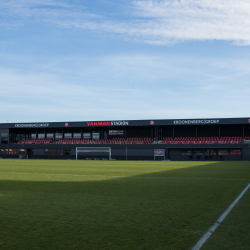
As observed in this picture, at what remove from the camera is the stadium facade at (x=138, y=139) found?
60900mm

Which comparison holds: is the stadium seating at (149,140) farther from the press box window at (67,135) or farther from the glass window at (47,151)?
the glass window at (47,151)

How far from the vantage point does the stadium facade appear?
6090cm

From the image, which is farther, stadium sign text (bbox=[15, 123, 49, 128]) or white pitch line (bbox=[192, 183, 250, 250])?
stadium sign text (bbox=[15, 123, 49, 128])

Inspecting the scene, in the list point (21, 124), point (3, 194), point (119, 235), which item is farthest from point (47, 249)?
point (21, 124)

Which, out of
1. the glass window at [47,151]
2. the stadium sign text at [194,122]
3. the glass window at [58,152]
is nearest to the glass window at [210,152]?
the stadium sign text at [194,122]

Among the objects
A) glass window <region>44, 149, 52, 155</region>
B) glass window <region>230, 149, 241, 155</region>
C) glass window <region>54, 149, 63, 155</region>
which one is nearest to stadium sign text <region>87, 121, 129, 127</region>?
glass window <region>54, 149, 63, 155</region>

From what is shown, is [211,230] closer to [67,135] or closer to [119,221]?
[119,221]

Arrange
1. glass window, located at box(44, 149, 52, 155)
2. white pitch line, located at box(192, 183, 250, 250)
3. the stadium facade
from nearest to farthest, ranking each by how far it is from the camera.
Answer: white pitch line, located at box(192, 183, 250, 250)
the stadium facade
glass window, located at box(44, 149, 52, 155)

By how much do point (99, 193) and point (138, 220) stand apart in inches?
189

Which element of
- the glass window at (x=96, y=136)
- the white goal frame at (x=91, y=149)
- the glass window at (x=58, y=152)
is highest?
the glass window at (x=96, y=136)

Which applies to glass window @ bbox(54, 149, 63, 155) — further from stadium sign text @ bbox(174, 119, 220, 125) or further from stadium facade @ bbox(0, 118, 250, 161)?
stadium sign text @ bbox(174, 119, 220, 125)

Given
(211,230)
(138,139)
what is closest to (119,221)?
(211,230)

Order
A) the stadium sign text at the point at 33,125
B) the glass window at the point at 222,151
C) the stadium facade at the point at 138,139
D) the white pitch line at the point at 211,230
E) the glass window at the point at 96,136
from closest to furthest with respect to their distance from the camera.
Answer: the white pitch line at the point at 211,230, the glass window at the point at 222,151, the stadium facade at the point at 138,139, the stadium sign text at the point at 33,125, the glass window at the point at 96,136

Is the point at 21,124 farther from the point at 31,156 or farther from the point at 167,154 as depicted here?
the point at 167,154
